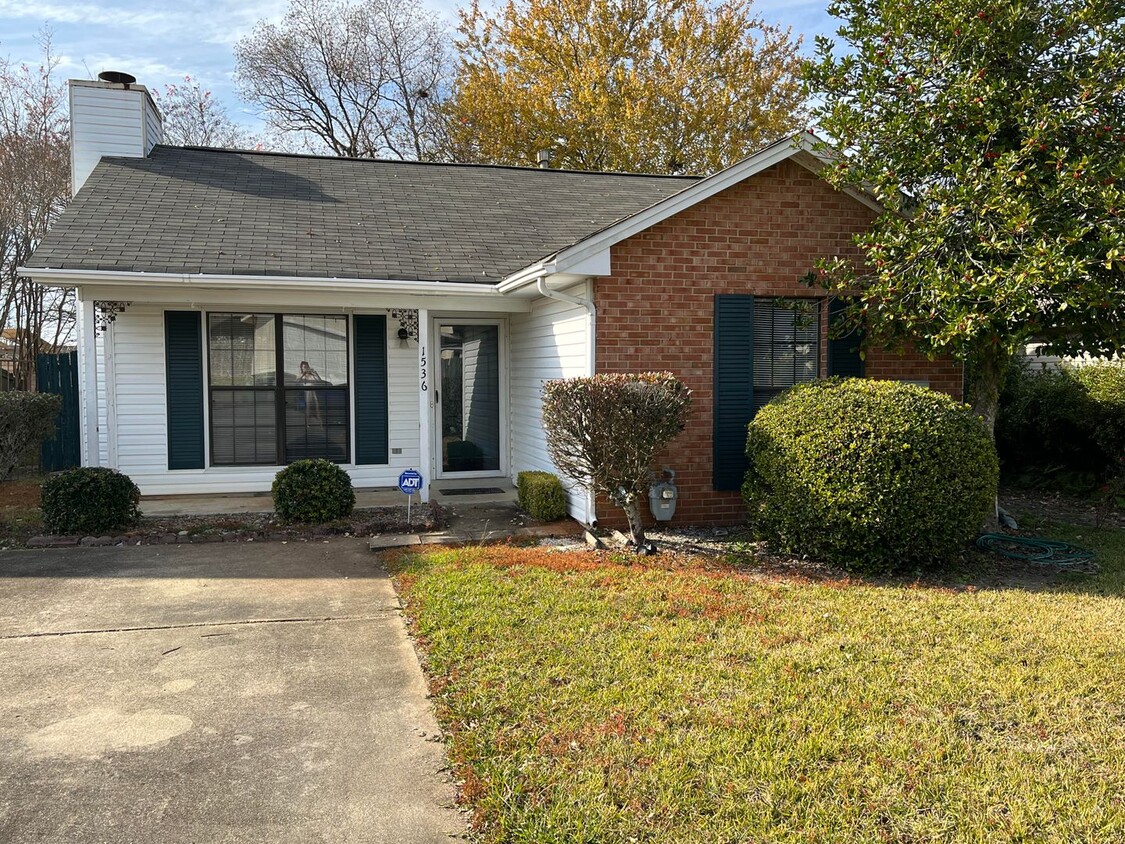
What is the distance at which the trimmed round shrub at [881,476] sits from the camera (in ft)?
19.7

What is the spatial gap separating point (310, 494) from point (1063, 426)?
914 cm

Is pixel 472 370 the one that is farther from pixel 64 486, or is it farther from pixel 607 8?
pixel 607 8

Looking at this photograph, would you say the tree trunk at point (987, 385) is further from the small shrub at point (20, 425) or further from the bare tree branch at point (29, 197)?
the bare tree branch at point (29, 197)

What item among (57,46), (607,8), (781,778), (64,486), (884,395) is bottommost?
(781,778)

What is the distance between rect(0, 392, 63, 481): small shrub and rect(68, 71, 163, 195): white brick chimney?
4.82 m

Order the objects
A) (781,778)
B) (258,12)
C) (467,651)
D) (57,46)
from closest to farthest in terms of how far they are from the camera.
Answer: (781,778) → (467,651) → (57,46) → (258,12)

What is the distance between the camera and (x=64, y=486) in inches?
294

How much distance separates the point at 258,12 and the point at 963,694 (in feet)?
93.6

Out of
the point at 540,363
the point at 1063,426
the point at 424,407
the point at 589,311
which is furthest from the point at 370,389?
the point at 1063,426

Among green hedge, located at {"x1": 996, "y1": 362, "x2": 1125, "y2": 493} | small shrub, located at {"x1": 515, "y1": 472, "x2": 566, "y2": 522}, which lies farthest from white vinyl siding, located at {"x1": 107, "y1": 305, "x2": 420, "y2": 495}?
green hedge, located at {"x1": 996, "y1": 362, "x2": 1125, "y2": 493}

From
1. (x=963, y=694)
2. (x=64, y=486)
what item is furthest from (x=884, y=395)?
(x=64, y=486)

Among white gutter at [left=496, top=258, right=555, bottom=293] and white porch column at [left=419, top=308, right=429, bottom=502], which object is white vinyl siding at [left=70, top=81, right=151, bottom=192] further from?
white gutter at [left=496, top=258, right=555, bottom=293]

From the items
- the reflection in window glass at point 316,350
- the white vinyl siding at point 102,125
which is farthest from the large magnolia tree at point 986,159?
the white vinyl siding at point 102,125

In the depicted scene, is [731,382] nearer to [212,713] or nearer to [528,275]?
[528,275]
